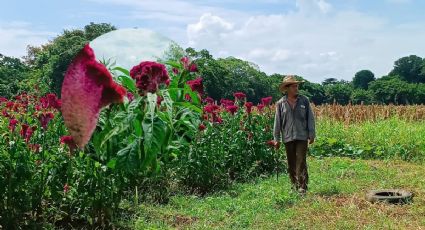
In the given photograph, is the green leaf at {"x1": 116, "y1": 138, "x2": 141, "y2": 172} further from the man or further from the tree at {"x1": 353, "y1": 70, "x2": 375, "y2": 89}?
the tree at {"x1": 353, "y1": 70, "x2": 375, "y2": 89}

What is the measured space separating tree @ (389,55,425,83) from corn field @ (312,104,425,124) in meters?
69.0

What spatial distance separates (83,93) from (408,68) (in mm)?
87643

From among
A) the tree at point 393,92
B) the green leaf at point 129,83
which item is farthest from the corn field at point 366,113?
the tree at point 393,92

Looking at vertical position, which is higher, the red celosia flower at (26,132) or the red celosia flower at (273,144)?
the red celosia flower at (26,132)

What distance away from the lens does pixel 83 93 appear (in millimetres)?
506

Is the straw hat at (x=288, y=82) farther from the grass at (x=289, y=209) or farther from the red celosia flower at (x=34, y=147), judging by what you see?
the red celosia flower at (x=34, y=147)

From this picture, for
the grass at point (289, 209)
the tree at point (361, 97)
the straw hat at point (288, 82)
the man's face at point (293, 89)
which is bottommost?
the tree at point (361, 97)

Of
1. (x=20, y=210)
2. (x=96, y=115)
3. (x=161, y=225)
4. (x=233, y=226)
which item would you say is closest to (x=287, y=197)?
(x=233, y=226)

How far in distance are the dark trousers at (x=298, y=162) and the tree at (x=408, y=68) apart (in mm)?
79356

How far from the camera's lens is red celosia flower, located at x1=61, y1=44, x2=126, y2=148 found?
1.64 ft

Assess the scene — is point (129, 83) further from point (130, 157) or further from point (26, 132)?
point (26, 132)

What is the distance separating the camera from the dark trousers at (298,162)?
20.9ft

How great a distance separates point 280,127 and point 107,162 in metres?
2.93

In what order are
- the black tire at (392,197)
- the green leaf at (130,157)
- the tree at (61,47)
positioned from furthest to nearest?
1. the tree at (61,47)
2. the black tire at (392,197)
3. the green leaf at (130,157)
